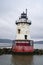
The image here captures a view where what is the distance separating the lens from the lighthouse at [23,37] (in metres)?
30.3

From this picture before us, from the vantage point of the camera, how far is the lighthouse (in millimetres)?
30281

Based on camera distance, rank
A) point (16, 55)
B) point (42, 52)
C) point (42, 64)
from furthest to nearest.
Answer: point (42, 52)
point (16, 55)
point (42, 64)

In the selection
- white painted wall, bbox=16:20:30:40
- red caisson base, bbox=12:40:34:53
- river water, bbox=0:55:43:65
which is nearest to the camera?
river water, bbox=0:55:43:65

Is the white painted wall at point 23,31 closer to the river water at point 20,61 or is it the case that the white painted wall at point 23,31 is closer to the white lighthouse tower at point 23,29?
the white lighthouse tower at point 23,29

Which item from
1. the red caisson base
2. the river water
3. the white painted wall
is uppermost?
the white painted wall

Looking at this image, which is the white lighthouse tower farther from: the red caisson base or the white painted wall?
the red caisson base

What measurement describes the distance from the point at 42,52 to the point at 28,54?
141 inches

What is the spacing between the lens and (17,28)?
3120 cm

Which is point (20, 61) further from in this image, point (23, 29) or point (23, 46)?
point (23, 29)

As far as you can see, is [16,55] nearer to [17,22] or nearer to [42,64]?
[17,22]

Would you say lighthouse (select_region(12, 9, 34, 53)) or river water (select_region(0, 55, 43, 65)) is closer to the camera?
river water (select_region(0, 55, 43, 65))

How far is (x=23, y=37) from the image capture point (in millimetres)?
30766

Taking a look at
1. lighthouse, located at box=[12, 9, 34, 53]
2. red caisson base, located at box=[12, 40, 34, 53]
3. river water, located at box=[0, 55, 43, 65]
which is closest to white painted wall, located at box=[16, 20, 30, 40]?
lighthouse, located at box=[12, 9, 34, 53]

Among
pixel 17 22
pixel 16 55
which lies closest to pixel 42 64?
pixel 16 55
